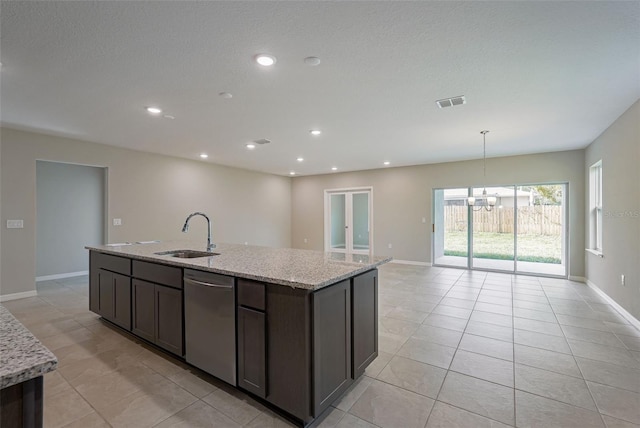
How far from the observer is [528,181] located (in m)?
6.11

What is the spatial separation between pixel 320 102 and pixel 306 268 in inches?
81.6

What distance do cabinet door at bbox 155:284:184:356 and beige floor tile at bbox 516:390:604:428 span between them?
2539 mm

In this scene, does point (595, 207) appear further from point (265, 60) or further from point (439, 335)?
point (265, 60)

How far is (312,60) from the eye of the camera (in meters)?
2.41

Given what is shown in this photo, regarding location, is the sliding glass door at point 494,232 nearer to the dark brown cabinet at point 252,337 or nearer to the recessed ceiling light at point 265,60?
the recessed ceiling light at point 265,60

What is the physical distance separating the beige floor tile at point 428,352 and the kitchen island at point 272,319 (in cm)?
52

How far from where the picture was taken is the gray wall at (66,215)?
18.9 ft

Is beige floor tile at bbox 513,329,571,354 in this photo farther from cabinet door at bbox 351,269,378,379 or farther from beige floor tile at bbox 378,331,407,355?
cabinet door at bbox 351,269,378,379

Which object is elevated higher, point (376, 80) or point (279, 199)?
point (376, 80)

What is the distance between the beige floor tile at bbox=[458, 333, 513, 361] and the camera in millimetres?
2703

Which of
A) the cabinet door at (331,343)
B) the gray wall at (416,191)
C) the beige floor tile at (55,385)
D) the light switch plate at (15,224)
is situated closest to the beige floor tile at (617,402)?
the cabinet door at (331,343)

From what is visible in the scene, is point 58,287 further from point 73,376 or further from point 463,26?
point 463,26

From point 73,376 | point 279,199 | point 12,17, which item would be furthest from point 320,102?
point 279,199

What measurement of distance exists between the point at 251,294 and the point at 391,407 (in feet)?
3.99
